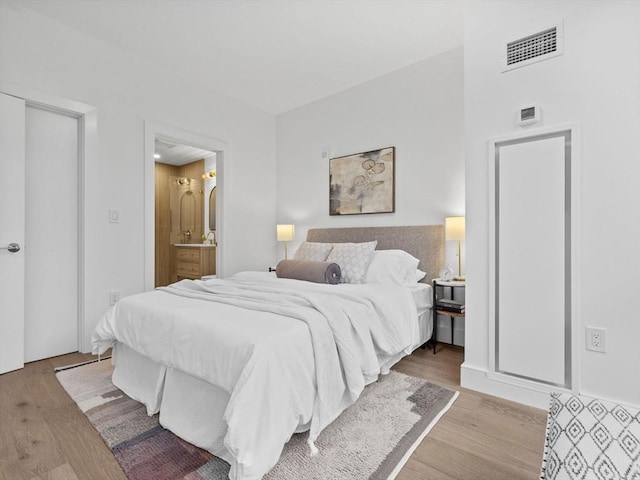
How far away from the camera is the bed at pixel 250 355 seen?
128cm

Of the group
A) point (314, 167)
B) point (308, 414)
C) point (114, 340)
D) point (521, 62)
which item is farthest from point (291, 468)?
point (314, 167)

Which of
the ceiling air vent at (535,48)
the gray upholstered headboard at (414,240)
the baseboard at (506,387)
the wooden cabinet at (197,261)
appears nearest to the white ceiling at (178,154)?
the wooden cabinet at (197,261)

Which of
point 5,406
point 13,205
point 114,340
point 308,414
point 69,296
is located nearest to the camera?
point 308,414

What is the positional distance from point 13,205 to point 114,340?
1.34 meters

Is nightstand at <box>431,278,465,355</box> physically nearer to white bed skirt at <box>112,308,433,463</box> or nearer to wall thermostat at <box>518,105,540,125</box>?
wall thermostat at <box>518,105,540,125</box>

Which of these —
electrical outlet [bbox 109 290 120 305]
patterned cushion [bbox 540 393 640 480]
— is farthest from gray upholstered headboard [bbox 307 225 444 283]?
electrical outlet [bbox 109 290 120 305]

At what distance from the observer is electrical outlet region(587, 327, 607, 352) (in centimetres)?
178

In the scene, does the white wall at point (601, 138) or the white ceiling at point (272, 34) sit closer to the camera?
the white wall at point (601, 138)

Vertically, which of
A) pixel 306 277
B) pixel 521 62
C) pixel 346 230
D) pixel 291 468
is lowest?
pixel 291 468

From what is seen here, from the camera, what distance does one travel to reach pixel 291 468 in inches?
55.4

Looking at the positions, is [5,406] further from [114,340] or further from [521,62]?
[521,62]

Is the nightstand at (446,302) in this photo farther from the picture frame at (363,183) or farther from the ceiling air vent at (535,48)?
the ceiling air vent at (535,48)

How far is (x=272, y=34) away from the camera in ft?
9.46

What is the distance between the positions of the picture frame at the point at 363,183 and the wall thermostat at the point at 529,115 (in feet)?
5.06
